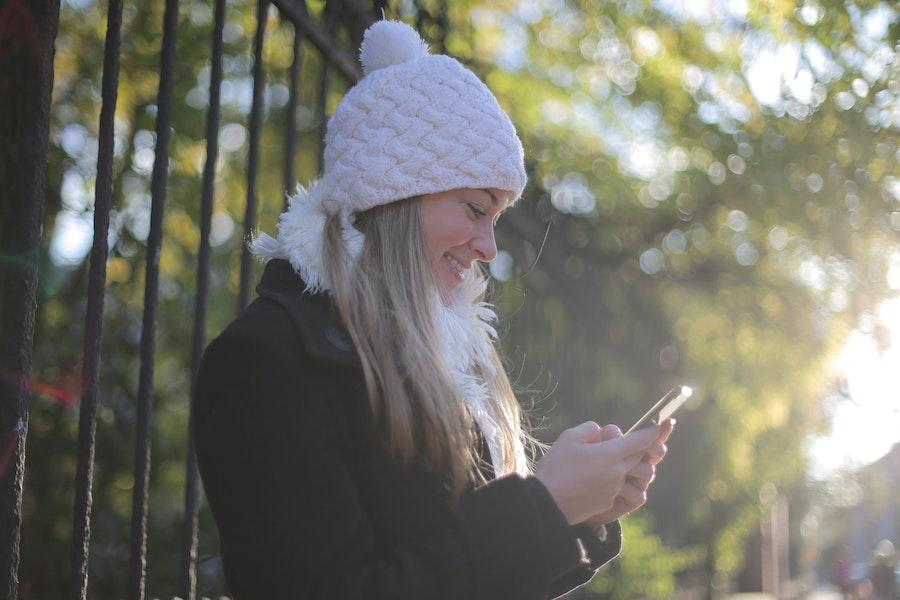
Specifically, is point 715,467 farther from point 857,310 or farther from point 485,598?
point 485,598

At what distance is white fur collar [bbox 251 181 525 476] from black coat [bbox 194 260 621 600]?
5.2 inches

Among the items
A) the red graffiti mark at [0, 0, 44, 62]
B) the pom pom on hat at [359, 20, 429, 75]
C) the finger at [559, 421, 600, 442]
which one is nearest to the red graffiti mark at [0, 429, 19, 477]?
the red graffiti mark at [0, 0, 44, 62]

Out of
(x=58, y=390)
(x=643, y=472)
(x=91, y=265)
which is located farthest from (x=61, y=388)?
(x=643, y=472)

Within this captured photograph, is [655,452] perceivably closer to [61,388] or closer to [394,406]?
[394,406]

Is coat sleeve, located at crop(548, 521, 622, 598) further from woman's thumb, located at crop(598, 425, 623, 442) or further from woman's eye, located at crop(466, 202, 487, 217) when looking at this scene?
woman's eye, located at crop(466, 202, 487, 217)

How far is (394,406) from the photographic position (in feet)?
5.39

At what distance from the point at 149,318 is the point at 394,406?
0.63 meters

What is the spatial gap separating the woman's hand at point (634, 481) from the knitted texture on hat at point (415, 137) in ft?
1.64

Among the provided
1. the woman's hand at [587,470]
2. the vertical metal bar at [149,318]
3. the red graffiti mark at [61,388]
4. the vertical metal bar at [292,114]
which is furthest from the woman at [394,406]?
the red graffiti mark at [61,388]

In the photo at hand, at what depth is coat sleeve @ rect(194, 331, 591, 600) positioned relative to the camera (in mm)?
1484

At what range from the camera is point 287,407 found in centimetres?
154

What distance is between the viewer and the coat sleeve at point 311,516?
148 cm

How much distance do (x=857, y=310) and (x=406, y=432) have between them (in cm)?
462

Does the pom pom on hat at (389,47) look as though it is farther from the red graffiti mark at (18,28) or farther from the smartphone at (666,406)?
the smartphone at (666,406)
